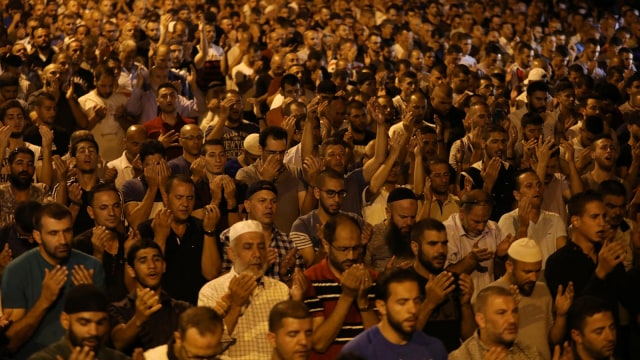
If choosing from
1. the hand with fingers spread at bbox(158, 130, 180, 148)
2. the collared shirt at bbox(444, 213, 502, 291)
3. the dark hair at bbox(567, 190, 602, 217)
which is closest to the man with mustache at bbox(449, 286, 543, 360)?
the collared shirt at bbox(444, 213, 502, 291)

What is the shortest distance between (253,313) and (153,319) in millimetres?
582

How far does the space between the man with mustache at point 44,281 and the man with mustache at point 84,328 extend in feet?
2.13

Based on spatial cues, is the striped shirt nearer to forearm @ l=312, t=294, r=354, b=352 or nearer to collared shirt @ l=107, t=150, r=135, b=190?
forearm @ l=312, t=294, r=354, b=352

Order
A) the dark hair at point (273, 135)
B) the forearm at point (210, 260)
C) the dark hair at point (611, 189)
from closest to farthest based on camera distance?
the forearm at point (210, 260), the dark hair at point (611, 189), the dark hair at point (273, 135)

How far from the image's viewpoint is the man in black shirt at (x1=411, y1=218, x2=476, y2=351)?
8.16 m

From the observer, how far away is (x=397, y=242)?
956cm

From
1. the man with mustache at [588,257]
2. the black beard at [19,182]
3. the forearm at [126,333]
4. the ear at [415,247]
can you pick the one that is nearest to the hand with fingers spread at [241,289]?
the forearm at [126,333]

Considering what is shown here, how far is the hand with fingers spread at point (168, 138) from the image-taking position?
1222cm

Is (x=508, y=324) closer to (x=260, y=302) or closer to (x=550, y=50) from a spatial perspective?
(x=260, y=302)

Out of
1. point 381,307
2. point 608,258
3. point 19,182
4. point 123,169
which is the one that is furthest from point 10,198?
point 608,258

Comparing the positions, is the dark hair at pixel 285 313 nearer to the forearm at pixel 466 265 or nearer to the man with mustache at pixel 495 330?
the man with mustache at pixel 495 330

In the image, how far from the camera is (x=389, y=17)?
75.0ft

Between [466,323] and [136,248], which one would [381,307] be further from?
[136,248]

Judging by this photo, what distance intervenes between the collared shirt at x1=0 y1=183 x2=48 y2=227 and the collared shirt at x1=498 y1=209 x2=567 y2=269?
3.45m
